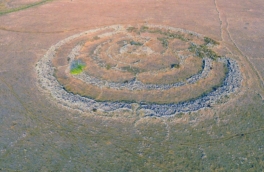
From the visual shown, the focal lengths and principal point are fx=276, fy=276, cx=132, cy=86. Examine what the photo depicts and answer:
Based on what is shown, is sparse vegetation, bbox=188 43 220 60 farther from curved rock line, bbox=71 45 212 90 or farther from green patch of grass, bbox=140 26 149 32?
green patch of grass, bbox=140 26 149 32

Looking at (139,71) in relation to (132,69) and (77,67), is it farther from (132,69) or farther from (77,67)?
(77,67)

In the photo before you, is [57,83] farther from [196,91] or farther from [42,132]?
[196,91]

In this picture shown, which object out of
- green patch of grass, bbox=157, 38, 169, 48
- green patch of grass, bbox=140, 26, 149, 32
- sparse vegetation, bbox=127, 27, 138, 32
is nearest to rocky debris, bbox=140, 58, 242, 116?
green patch of grass, bbox=157, 38, 169, 48

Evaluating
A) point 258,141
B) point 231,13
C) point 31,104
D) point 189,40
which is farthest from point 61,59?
point 231,13

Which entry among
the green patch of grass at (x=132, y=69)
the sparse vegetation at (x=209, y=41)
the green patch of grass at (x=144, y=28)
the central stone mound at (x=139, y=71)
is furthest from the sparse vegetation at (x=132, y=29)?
the green patch of grass at (x=132, y=69)

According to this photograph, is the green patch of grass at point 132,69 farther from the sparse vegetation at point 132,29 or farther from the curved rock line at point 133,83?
the sparse vegetation at point 132,29

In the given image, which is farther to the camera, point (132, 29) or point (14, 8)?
point (14, 8)

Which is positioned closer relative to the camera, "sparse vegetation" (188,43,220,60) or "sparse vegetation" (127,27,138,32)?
"sparse vegetation" (188,43,220,60)

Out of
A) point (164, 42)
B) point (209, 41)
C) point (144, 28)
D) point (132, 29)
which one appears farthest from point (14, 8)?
point (209, 41)
